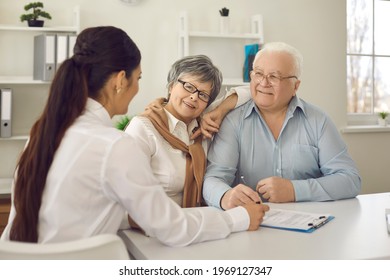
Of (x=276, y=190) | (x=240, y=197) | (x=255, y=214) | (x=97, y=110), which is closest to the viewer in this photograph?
(x=97, y=110)

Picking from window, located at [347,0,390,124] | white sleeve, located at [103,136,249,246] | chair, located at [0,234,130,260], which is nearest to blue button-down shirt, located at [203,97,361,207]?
white sleeve, located at [103,136,249,246]

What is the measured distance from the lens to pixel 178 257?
1184 millimetres

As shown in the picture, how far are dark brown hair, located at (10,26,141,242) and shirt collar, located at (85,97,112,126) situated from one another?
0.07ft

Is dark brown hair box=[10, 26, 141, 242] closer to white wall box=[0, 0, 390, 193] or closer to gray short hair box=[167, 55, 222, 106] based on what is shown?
gray short hair box=[167, 55, 222, 106]

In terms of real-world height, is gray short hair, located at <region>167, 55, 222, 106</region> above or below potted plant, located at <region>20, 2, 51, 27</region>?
below

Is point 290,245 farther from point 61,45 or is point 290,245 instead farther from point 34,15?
point 34,15

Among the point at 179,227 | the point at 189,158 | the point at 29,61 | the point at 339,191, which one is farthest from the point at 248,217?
the point at 29,61

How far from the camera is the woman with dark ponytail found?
1.13 meters

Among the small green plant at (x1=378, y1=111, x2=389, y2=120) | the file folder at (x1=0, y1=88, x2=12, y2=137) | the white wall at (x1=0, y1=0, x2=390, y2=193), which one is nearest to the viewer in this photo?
the file folder at (x1=0, y1=88, x2=12, y2=137)

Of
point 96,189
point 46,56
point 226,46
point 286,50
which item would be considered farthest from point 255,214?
point 226,46

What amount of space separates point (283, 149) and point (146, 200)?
97 cm

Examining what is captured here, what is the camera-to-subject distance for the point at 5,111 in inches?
122
